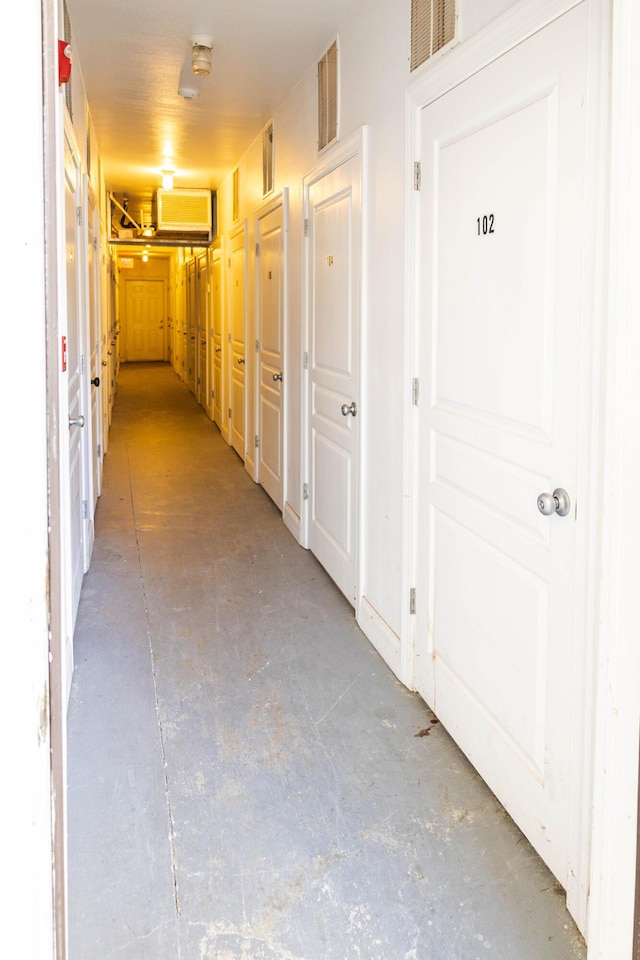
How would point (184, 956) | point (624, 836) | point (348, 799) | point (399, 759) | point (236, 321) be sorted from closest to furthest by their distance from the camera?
point (624, 836)
point (184, 956)
point (348, 799)
point (399, 759)
point (236, 321)

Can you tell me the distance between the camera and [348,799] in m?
2.50

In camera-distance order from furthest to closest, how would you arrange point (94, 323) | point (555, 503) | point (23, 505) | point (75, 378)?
1. point (94, 323)
2. point (75, 378)
3. point (555, 503)
4. point (23, 505)

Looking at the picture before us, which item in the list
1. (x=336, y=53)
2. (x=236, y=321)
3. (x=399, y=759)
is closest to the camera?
(x=399, y=759)

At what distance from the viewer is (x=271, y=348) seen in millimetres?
6242

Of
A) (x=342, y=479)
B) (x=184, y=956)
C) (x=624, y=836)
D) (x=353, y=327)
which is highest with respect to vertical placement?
(x=353, y=327)

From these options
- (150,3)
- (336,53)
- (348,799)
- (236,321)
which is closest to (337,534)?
(348,799)

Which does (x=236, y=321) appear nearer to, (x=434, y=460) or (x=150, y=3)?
(x=150, y=3)

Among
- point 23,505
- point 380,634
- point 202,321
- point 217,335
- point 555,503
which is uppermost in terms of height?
point 202,321

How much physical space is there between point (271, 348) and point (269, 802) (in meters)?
4.22

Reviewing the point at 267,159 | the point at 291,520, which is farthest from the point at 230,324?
the point at 291,520

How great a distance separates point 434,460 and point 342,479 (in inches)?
55.2

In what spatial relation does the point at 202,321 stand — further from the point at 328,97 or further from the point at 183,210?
the point at 328,97

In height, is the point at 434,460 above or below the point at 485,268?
below

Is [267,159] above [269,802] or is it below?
above
